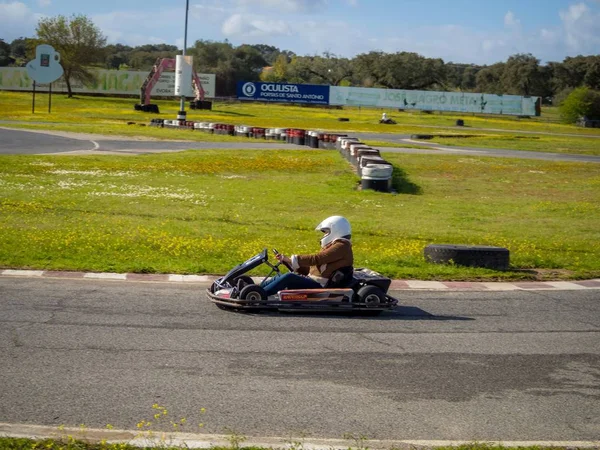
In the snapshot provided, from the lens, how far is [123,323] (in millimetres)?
8523

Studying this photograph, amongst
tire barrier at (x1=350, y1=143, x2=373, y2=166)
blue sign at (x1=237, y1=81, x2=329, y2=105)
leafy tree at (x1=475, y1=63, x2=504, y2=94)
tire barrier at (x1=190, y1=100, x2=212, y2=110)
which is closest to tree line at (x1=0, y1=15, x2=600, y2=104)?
leafy tree at (x1=475, y1=63, x2=504, y2=94)

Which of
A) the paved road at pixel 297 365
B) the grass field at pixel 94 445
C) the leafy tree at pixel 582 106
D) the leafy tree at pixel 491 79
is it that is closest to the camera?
the grass field at pixel 94 445

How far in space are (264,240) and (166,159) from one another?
1401cm

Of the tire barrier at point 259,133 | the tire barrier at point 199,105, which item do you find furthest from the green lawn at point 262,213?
the tire barrier at point 199,105

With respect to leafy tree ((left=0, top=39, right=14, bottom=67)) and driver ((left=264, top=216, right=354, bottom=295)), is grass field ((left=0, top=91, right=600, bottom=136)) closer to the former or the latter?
driver ((left=264, top=216, right=354, bottom=295))

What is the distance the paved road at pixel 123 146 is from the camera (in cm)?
2898

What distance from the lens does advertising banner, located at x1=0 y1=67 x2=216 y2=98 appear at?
77375 mm

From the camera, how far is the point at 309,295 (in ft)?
30.3

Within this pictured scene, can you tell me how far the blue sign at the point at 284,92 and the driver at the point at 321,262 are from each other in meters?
71.1

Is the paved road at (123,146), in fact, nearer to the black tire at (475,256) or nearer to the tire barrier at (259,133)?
the tire barrier at (259,133)

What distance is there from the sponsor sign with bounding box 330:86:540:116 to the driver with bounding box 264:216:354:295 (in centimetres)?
7131

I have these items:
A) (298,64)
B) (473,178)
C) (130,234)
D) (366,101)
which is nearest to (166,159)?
(473,178)

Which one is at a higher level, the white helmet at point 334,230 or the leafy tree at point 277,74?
the leafy tree at point 277,74

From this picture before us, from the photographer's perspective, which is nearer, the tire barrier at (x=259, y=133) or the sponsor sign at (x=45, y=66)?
the tire barrier at (x=259, y=133)
